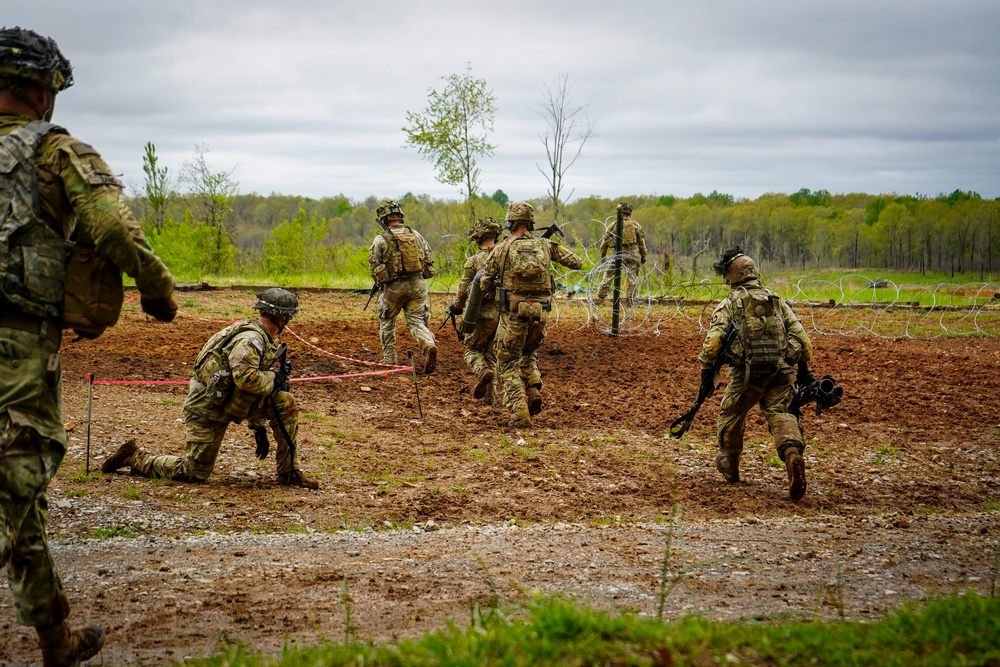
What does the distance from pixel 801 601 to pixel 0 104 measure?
4.54 metres

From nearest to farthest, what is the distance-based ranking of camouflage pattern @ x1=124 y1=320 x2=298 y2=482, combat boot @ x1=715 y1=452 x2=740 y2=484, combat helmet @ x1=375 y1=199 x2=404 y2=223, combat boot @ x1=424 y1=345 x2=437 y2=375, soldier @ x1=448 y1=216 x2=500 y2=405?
camouflage pattern @ x1=124 y1=320 x2=298 y2=482, combat boot @ x1=715 y1=452 x2=740 y2=484, soldier @ x1=448 y1=216 x2=500 y2=405, combat boot @ x1=424 y1=345 x2=437 y2=375, combat helmet @ x1=375 y1=199 x2=404 y2=223

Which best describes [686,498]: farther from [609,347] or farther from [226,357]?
[609,347]

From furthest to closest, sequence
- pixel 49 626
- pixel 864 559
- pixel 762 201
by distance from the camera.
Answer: pixel 762 201
pixel 864 559
pixel 49 626

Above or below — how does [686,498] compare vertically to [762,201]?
below

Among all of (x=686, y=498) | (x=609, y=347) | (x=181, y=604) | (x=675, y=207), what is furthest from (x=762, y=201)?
(x=181, y=604)

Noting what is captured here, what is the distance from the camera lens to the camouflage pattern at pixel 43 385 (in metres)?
3.61

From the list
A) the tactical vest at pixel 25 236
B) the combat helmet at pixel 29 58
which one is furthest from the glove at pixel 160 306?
the combat helmet at pixel 29 58

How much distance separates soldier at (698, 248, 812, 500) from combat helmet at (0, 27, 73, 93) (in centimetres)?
525

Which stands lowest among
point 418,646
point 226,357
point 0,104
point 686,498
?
point 686,498

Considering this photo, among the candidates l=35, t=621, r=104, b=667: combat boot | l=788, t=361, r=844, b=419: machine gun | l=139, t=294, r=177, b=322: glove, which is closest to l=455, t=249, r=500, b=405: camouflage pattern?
l=788, t=361, r=844, b=419: machine gun

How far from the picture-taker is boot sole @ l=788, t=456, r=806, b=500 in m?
6.90

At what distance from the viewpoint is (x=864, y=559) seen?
5.33 m

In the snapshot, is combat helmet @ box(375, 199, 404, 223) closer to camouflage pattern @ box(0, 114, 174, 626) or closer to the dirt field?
the dirt field

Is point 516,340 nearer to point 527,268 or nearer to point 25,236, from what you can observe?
point 527,268
